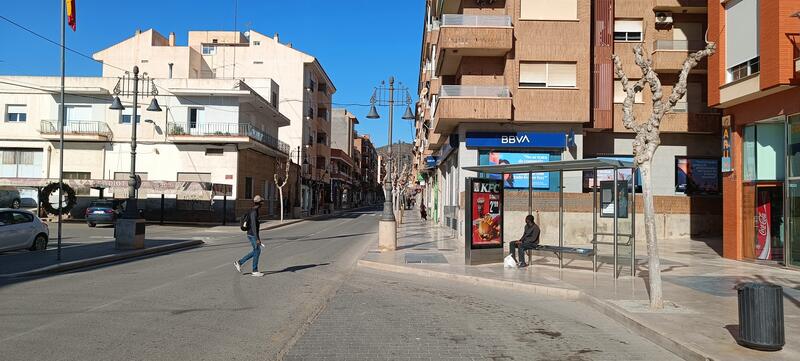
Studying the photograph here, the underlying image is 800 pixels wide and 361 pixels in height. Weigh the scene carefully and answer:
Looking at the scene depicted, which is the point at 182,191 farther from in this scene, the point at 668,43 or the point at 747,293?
the point at 747,293

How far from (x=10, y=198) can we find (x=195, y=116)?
1324 cm

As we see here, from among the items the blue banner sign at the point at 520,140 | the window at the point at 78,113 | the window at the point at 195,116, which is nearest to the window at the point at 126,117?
the window at the point at 78,113

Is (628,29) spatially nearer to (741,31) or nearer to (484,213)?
(741,31)

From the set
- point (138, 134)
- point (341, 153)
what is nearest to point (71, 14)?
point (138, 134)

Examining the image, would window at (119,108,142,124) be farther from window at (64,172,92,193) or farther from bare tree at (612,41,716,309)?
bare tree at (612,41,716,309)

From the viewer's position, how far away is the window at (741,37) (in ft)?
53.8

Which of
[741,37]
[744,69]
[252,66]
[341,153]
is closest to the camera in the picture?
[744,69]

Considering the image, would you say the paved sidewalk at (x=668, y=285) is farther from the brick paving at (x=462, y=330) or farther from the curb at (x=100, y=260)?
the curb at (x=100, y=260)

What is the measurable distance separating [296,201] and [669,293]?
5041 centimetres

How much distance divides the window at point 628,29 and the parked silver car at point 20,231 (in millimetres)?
24653

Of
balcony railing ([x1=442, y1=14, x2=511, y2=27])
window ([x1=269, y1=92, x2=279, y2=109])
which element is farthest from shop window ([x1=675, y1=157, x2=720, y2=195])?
window ([x1=269, y1=92, x2=279, y2=109])

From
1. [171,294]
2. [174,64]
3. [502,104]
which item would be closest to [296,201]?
[174,64]

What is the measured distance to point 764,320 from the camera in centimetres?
652

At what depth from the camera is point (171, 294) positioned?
34.1ft
